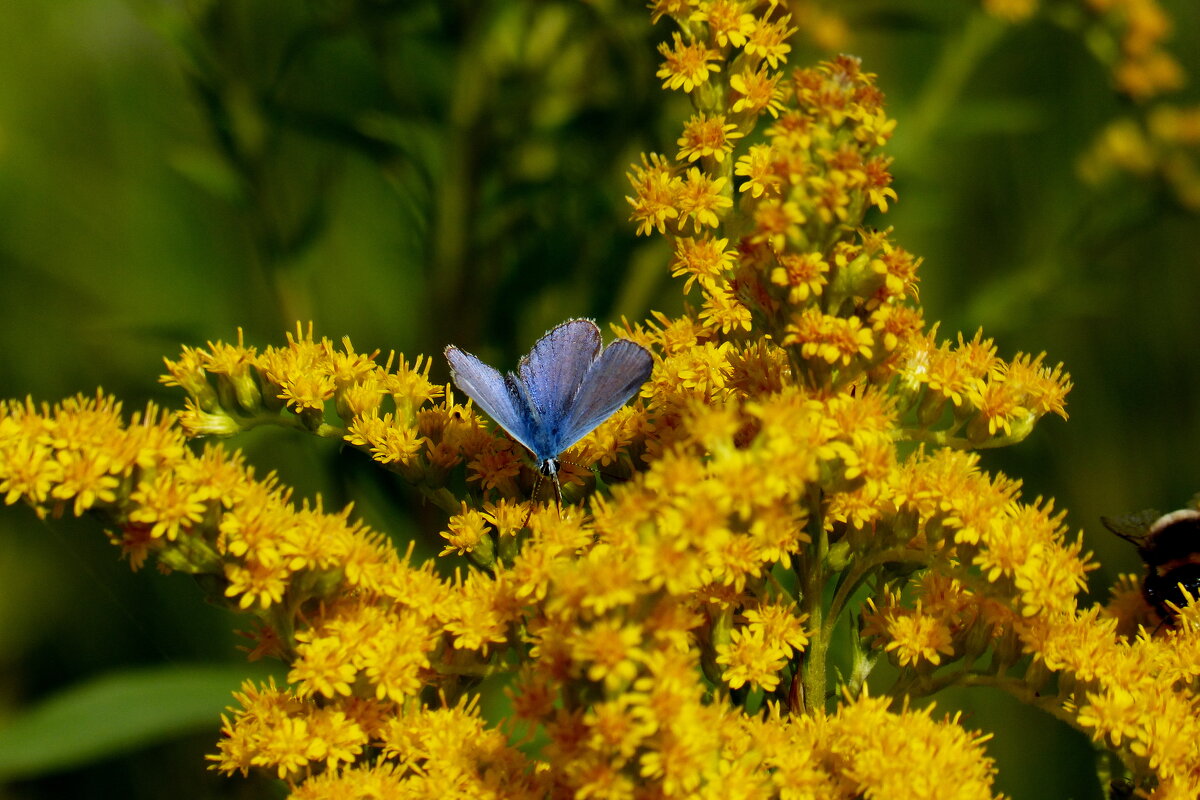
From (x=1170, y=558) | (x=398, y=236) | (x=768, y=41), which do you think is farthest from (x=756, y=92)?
(x=398, y=236)

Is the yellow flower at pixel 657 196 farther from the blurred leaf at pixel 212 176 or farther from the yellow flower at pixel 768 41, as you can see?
the blurred leaf at pixel 212 176

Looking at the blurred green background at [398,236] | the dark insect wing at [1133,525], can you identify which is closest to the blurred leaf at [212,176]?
the blurred green background at [398,236]

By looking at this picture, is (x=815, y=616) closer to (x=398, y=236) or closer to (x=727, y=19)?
(x=727, y=19)

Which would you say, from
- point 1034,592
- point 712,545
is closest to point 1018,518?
point 1034,592

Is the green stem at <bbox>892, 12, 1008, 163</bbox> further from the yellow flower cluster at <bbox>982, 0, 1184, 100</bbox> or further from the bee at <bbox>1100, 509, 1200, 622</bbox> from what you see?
the bee at <bbox>1100, 509, 1200, 622</bbox>

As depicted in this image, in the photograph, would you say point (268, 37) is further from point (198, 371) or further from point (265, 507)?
point (265, 507)

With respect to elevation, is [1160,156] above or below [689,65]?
above

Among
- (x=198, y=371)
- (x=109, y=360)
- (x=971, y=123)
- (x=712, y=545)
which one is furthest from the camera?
(x=109, y=360)
